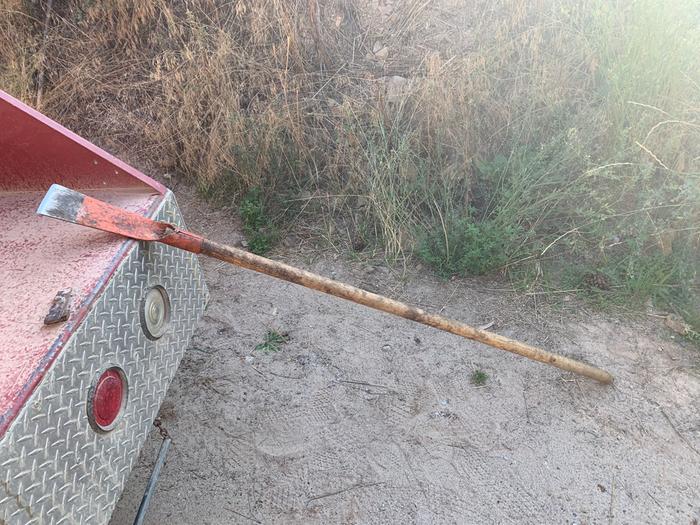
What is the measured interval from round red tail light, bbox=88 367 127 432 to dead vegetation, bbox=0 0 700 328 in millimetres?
2028

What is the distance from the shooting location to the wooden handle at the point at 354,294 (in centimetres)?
201

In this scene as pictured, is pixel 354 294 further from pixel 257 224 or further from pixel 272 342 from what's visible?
pixel 257 224

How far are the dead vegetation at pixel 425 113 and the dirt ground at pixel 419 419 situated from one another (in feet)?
1.24

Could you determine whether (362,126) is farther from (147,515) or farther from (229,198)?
(147,515)

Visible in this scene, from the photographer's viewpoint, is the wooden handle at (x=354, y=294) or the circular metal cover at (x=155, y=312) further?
the wooden handle at (x=354, y=294)

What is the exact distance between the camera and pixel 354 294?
214 cm

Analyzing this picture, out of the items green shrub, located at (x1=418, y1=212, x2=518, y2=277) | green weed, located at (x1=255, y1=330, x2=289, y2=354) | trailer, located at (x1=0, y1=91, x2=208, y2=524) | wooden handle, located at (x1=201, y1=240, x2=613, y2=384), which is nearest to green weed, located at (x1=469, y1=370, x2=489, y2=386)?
wooden handle, located at (x1=201, y1=240, x2=613, y2=384)

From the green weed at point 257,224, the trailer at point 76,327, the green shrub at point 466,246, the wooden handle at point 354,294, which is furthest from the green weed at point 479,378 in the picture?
the green weed at point 257,224

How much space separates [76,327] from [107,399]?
0.87 ft

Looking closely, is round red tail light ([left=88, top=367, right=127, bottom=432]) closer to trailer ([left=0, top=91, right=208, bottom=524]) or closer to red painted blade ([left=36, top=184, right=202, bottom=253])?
trailer ([left=0, top=91, right=208, bottom=524])

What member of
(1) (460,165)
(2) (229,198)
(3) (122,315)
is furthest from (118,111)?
(3) (122,315)

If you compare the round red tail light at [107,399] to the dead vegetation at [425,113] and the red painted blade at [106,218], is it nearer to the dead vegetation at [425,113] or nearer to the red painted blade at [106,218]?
the red painted blade at [106,218]

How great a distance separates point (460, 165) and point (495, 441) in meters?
1.75

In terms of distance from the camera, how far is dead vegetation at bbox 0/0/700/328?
10.3 feet
